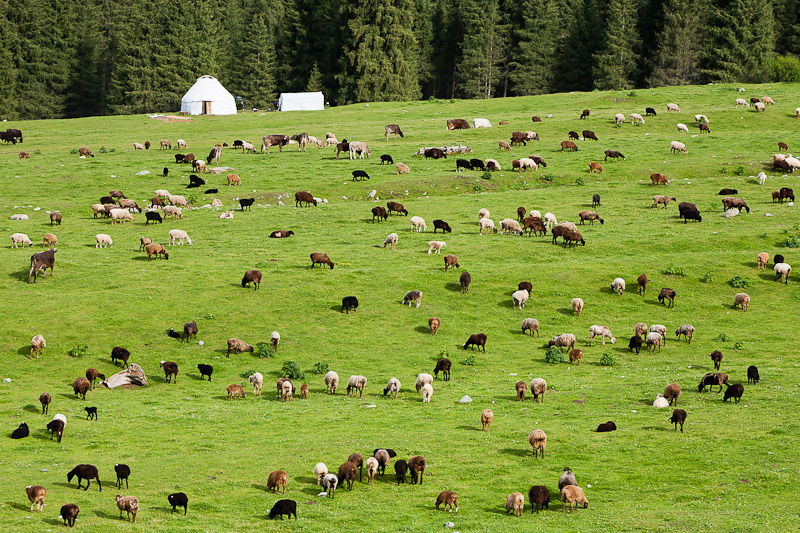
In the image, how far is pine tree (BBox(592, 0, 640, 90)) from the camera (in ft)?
412

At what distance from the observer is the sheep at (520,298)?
42.5 metres

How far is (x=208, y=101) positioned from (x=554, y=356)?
291 feet

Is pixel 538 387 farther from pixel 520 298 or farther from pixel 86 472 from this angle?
pixel 86 472

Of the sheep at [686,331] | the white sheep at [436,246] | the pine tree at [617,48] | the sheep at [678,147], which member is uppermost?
the pine tree at [617,48]

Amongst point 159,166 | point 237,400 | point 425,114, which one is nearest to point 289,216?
point 159,166

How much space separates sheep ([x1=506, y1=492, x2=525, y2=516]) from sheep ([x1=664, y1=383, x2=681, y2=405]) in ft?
35.1

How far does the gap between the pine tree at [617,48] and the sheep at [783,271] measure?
85484 millimetres

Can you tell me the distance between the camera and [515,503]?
2158 cm

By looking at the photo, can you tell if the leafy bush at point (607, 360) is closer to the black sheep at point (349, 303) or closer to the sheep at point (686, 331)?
the sheep at point (686, 331)

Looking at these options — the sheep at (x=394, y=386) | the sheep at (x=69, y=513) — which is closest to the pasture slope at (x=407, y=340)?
the sheep at (x=69, y=513)

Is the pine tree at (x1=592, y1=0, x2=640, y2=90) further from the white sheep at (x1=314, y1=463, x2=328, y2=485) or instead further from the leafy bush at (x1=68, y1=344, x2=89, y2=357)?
the white sheep at (x1=314, y1=463, x2=328, y2=485)

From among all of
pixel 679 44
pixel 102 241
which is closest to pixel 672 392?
pixel 102 241

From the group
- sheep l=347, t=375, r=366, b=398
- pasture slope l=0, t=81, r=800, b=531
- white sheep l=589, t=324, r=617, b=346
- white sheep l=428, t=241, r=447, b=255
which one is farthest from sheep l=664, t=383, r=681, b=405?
white sheep l=428, t=241, r=447, b=255

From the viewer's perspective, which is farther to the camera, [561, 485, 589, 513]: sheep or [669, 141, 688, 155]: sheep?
[669, 141, 688, 155]: sheep
